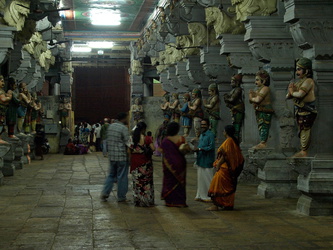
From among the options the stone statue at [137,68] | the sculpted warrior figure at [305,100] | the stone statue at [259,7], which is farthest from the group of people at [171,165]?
the stone statue at [137,68]

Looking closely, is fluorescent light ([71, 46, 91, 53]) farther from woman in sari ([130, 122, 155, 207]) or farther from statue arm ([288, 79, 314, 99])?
statue arm ([288, 79, 314, 99])

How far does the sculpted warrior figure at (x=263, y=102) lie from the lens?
10.4 m

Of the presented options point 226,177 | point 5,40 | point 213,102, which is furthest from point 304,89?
point 213,102

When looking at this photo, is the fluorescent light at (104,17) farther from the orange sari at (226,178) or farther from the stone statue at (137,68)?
the orange sari at (226,178)

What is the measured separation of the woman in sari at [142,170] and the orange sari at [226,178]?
39.6 inches

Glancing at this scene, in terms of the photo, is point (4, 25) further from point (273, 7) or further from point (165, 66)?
point (165, 66)

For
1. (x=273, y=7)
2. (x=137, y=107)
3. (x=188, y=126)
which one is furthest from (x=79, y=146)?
(x=273, y=7)

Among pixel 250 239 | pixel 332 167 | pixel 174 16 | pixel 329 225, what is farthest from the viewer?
pixel 174 16

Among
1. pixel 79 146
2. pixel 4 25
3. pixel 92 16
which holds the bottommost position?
pixel 79 146

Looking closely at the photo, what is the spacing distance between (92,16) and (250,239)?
20768 millimetres

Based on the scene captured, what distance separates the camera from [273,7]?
1082cm

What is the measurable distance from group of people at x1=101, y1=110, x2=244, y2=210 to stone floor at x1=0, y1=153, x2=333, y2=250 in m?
0.22

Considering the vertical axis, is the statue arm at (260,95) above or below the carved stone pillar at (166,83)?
below

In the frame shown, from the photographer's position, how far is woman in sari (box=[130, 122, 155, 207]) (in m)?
9.38
